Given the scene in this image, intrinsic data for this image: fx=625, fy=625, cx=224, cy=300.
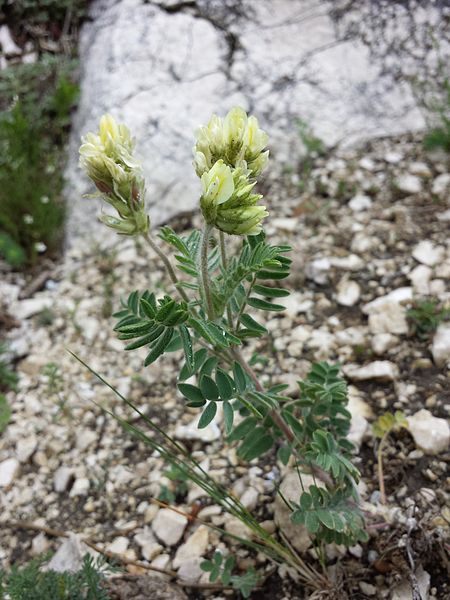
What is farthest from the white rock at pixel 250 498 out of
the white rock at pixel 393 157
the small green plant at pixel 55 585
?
the white rock at pixel 393 157

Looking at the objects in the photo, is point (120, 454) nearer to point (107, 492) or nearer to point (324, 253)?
point (107, 492)

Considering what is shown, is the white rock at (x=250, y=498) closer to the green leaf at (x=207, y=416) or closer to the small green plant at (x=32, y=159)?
the green leaf at (x=207, y=416)

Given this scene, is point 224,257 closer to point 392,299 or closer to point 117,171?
point 117,171

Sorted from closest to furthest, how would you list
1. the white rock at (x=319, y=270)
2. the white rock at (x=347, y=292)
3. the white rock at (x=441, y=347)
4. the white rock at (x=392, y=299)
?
1. the white rock at (x=441, y=347)
2. the white rock at (x=392, y=299)
3. the white rock at (x=347, y=292)
4. the white rock at (x=319, y=270)

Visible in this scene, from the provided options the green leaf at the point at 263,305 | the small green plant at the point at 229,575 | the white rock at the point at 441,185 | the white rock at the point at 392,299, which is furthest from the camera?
the white rock at the point at 441,185

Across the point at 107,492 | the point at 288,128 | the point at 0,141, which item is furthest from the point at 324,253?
the point at 0,141

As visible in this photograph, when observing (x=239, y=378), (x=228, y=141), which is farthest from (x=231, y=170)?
(x=239, y=378)

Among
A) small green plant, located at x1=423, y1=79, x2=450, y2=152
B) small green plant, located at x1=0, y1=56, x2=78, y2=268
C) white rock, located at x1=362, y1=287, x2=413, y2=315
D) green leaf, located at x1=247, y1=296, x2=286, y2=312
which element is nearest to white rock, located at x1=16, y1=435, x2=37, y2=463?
small green plant, located at x1=0, y1=56, x2=78, y2=268

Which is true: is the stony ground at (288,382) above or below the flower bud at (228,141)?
below
